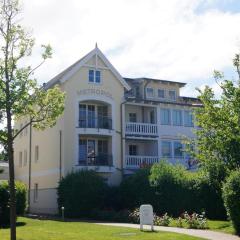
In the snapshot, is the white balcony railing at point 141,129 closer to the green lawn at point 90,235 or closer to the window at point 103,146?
the window at point 103,146

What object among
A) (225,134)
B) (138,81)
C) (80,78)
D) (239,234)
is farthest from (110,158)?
(239,234)

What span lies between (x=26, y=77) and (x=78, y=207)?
18377mm

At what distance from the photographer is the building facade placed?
38.6 meters

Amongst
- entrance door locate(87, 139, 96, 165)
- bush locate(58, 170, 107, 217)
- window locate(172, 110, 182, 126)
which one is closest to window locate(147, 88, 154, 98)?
window locate(172, 110, 182, 126)

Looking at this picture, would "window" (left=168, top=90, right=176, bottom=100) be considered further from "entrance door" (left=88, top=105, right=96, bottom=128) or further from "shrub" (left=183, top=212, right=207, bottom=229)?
"shrub" (left=183, top=212, right=207, bottom=229)

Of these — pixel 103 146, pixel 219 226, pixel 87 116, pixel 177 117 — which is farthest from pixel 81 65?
pixel 219 226

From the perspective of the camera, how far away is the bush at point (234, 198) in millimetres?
20484

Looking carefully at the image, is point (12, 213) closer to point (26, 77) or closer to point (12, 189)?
point (12, 189)

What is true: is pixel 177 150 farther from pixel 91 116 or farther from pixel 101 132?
pixel 91 116

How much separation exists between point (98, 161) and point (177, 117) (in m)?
10.0

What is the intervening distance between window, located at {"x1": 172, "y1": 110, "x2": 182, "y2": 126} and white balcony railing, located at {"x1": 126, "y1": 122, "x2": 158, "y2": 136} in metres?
2.72

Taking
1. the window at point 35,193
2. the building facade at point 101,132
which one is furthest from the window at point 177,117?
the window at point 35,193

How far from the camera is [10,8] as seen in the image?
16.7 metres

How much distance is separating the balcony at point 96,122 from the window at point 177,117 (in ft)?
24.5
